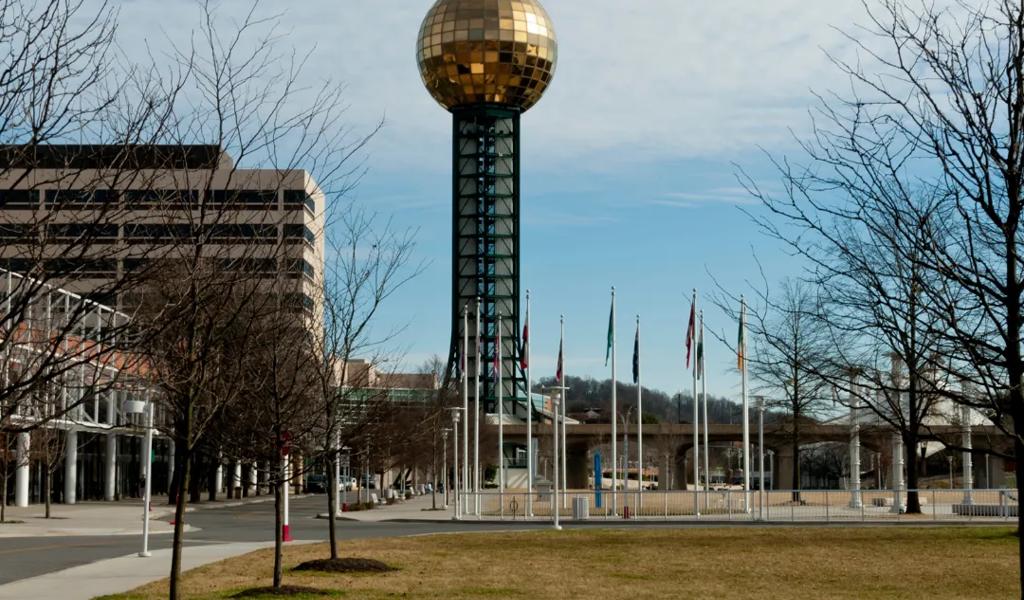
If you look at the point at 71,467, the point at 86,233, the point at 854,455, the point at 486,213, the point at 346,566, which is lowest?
the point at 346,566

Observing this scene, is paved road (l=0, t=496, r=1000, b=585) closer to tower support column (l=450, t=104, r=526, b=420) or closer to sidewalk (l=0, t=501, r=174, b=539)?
sidewalk (l=0, t=501, r=174, b=539)

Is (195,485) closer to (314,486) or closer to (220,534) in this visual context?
(220,534)

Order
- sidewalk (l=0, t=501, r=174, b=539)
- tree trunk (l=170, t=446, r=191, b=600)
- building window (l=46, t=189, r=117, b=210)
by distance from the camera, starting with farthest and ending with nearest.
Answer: sidewalk (l=0, t=501, r=174, b=539) → tree trunk (l=170, t=446, r=191, b=600) → building window (l=46, t=189, r=117, b=210)

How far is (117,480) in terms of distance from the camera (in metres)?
78.2

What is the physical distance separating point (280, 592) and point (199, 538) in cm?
2045

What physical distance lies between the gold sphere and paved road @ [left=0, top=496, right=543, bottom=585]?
46.7 m

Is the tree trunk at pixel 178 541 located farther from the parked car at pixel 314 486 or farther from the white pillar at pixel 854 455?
the parked car at pixel 314 486

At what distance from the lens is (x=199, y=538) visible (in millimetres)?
38781

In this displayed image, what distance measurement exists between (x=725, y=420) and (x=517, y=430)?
82721 mm

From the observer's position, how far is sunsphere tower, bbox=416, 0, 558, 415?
98.3 m

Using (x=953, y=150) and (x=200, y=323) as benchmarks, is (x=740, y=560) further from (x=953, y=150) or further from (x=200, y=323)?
(x=953, y=150)

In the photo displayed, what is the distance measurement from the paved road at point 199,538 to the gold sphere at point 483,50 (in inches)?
1840

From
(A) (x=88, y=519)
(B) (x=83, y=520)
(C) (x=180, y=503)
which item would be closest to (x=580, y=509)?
(B) (x=83, y=520)

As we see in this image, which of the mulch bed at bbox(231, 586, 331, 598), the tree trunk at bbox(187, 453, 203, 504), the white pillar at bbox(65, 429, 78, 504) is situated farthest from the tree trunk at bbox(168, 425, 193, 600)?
the white pillar at bbox(65, 429, 78, 504)
